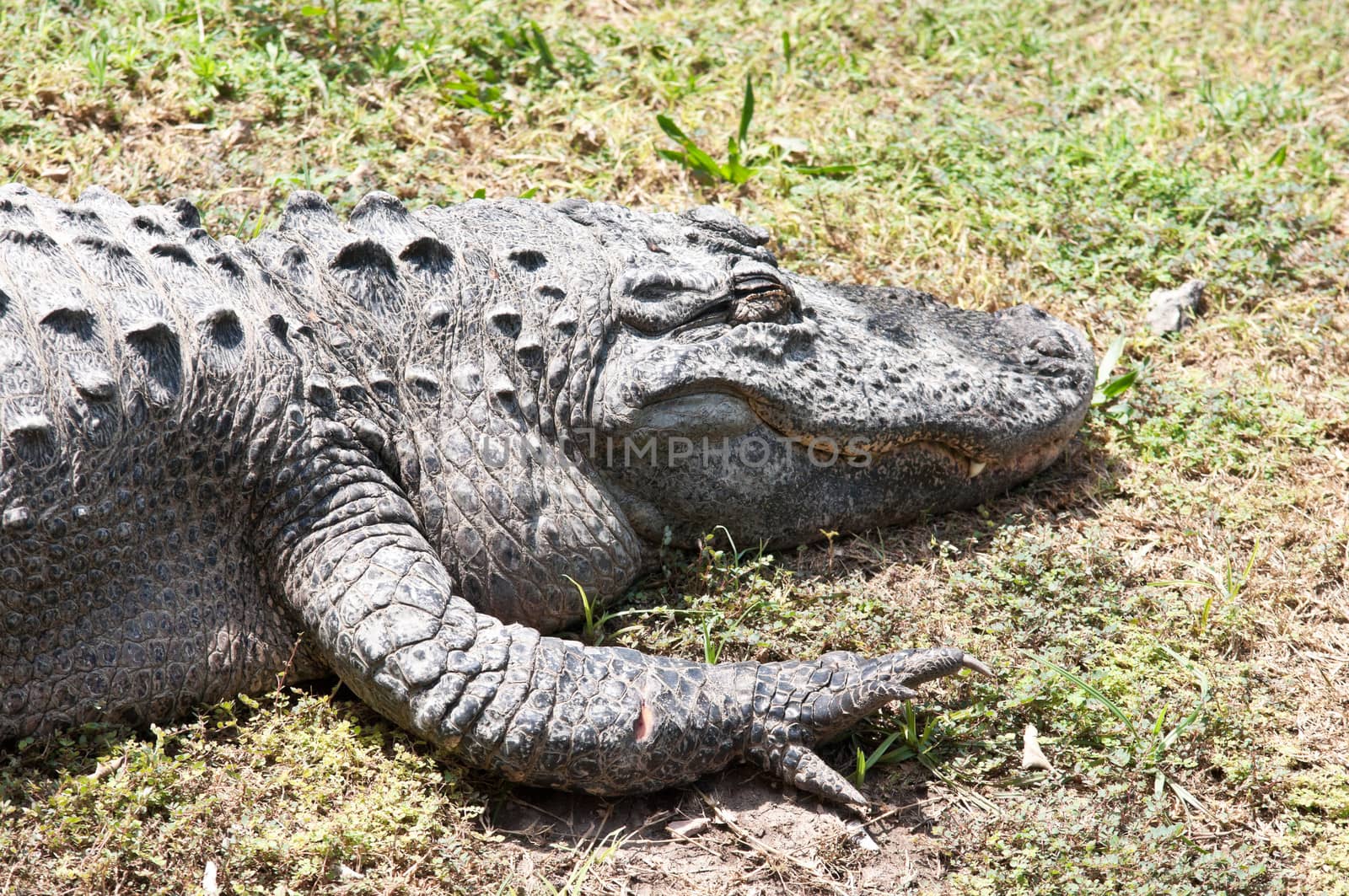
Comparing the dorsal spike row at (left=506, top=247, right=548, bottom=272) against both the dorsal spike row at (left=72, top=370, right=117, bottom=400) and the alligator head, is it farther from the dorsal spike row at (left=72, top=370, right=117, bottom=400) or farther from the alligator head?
the dorsal spike row at (left=72, top=370, right=117, bottom=400)

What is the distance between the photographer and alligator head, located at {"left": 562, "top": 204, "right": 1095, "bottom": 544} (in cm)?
358

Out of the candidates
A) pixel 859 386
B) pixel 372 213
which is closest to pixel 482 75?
pixel 372 213

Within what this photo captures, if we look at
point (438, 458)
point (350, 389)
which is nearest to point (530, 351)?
point (438, 458)

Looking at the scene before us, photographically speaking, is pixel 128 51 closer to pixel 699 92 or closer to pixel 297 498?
pixel 699 92

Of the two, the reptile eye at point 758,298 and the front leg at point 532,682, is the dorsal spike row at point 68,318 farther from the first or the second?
the reptile eye at point 758,298

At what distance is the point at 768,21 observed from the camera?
264 inches

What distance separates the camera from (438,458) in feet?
11.4

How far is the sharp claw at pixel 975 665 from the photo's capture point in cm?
333

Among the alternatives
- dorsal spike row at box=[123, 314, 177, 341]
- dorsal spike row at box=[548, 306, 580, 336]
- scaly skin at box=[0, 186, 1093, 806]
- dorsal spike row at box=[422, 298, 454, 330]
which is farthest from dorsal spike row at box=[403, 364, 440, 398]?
dorsal spike row at box=[123, 314, 177, 341]

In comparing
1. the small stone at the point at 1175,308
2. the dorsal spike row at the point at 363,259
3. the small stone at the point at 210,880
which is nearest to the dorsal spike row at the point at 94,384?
the dorsal spike row at the point at 363,259

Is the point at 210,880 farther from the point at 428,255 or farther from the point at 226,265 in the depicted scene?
the point at 428,255

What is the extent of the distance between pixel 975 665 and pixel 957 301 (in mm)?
2090

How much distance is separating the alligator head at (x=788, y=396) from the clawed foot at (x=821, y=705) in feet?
2.18

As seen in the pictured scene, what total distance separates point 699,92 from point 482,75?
105 centimetres
